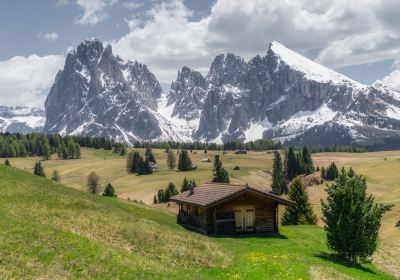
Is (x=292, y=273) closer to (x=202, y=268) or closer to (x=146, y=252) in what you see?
(x=202, y=268)

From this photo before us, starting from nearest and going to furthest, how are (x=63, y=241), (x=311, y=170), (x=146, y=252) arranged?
(x=63, y=241) → (x=146, y=252) → (x=311, y=170)

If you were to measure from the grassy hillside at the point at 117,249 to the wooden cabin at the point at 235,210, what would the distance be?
295 cm

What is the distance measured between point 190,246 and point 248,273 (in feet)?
26.2

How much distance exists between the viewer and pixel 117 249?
32812 mm

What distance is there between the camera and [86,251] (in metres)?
30.5

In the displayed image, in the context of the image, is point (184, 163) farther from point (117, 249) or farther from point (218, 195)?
point (117, 249)

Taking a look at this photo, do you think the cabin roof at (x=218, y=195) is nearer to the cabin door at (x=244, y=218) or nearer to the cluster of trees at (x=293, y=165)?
the cabin door at (x=244, y=218)

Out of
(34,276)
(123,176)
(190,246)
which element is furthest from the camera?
(123,176)

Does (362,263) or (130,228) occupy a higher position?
(130,228)

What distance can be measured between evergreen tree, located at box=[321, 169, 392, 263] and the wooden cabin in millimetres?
11863

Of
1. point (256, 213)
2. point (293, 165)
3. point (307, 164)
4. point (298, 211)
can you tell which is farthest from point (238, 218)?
point (307, 164)

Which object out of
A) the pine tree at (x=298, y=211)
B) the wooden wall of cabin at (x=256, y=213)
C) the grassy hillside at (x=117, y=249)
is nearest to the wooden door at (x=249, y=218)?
the wooden wall of cabin at (x=256, y=213)

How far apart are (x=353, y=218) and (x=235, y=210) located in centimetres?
1462

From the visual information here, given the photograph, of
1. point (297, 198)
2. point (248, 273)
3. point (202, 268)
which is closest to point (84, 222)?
point (202, 268)
